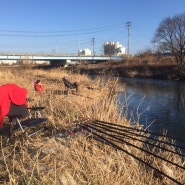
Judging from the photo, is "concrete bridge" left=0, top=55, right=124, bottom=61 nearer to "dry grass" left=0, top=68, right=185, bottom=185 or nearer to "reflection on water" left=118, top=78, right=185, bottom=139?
"reflection on water" left=118, top=78, right=185, bottom=139

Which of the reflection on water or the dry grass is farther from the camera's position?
the reflection on water

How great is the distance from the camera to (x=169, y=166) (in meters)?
5.75

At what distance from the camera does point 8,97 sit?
21.6 feet

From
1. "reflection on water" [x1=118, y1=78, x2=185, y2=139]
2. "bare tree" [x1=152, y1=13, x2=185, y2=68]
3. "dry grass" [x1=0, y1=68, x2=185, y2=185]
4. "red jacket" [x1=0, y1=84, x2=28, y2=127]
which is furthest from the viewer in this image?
"bare tree" [x1=152, y1=13, x2=185, y2=68]

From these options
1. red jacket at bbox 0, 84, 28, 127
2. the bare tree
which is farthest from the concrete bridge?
red jacket at bbox 0, 84, 28, 127

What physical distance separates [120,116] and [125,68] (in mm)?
45483

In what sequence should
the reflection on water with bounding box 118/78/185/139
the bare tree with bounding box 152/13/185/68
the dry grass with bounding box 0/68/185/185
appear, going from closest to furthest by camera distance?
the dry grass with bounding box 0/68/185/185
the reflection on water with bounding box 118/78/185/139
the bare tree with bounding box 152/13/185/68

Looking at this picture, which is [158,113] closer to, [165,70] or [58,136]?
[58,136]

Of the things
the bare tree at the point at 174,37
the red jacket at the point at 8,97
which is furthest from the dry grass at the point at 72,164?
the bare tree at the point at 174,37

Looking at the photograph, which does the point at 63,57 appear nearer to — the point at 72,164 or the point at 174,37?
the point at 174,37

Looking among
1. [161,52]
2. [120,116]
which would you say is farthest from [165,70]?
[120,116]

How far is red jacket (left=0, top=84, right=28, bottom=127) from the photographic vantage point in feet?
21.0

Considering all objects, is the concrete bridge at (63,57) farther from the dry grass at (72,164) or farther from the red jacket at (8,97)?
the dry grass at (72,164)

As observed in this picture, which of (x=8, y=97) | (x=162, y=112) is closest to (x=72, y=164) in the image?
(x=8, y=97)
